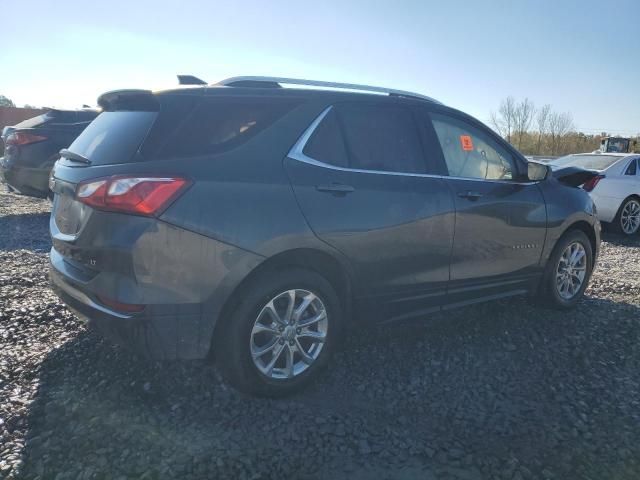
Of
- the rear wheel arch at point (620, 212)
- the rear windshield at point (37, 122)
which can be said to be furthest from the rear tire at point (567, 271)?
the rear windshield at point (37, 122)

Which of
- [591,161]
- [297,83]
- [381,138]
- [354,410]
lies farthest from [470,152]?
[591,161]

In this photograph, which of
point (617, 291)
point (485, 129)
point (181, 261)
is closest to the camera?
point (181, 261)

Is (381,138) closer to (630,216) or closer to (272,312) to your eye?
(272,312)

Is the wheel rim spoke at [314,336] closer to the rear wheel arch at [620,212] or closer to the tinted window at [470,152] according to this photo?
the tinted window at [470,152]

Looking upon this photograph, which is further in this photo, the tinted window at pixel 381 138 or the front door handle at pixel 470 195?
the front door handle at pixel 470 195

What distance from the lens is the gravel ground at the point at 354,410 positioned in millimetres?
2465

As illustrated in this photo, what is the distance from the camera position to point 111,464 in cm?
239

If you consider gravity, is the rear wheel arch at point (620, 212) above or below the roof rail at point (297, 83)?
below

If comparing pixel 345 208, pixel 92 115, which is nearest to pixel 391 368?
pixel 345 208

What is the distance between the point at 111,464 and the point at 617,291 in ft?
16.8

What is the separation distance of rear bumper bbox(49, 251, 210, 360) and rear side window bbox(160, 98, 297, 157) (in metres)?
0.85

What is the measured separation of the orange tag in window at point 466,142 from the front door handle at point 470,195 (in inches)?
15.1

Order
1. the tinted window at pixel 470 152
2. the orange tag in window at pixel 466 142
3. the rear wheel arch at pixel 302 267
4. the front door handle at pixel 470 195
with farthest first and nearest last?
the orange tag in window at pixel 466 142
the tinted window at pixel 470 152
the front door handle at pixel 470 195
the rear wheel arch at pixel 302 267

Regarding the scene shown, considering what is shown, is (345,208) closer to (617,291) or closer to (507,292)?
(507,292)
